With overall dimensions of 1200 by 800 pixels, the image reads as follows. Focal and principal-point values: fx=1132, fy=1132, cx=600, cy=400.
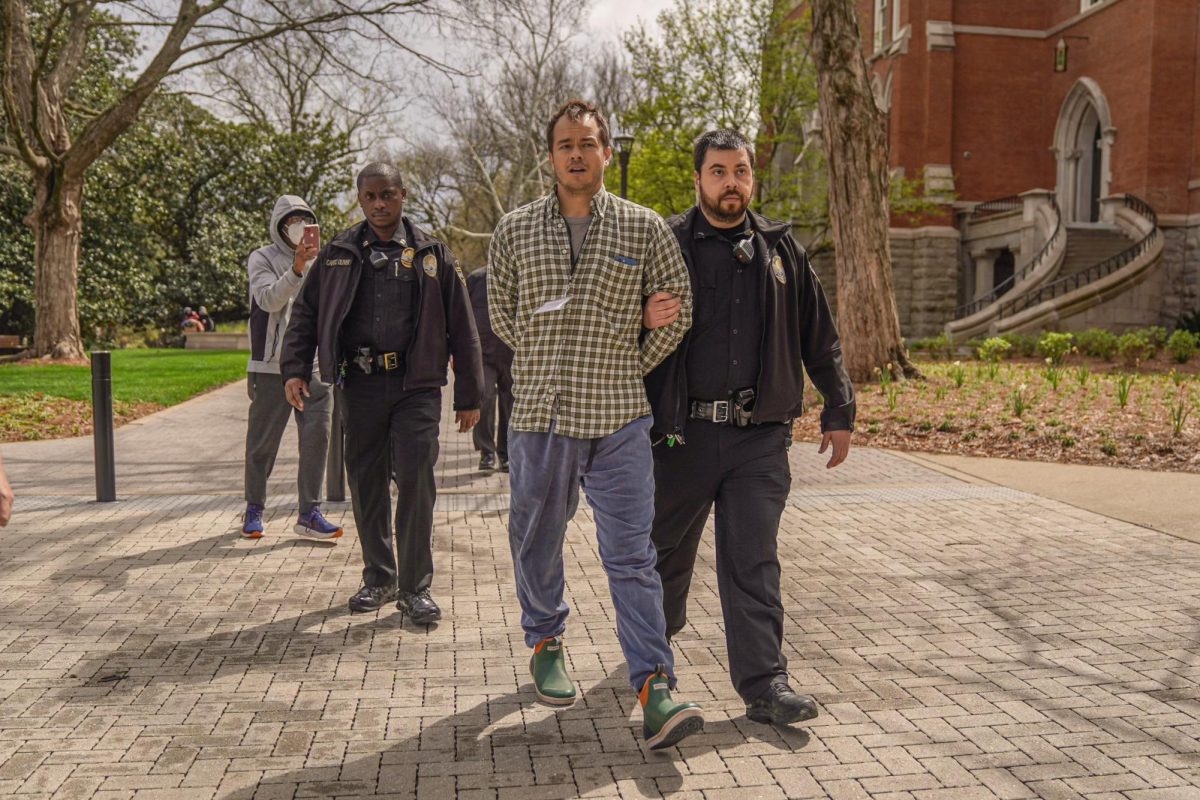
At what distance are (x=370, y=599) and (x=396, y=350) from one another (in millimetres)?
1194

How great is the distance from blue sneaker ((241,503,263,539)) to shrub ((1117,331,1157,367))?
15.7 m

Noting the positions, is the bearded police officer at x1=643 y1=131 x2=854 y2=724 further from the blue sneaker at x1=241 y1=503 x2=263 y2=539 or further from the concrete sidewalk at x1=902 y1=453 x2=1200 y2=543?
the concrete sidewalk at x1=902 y1=453 x2=1200 y2=543

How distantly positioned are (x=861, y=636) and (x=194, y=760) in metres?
2.79

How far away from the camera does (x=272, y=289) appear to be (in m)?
6.34

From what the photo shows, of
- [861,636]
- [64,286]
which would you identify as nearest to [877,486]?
[861,636]

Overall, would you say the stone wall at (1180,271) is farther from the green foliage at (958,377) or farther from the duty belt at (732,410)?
the duty belt at (732,410)

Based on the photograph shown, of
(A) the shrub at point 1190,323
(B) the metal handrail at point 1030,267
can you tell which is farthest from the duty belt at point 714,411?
(B) the metal handrail at point 1030,267

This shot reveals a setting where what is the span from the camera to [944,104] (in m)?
32.1

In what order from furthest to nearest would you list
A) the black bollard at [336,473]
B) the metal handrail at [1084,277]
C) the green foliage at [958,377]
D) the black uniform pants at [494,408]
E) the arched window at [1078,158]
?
the arched window at [1078,158] < the metal handrail at [1084,277] < the green foliage at [958,377] < the black uniform pants at [494,408] < the black bollard at [336,473]

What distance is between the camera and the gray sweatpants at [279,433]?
6688 mm

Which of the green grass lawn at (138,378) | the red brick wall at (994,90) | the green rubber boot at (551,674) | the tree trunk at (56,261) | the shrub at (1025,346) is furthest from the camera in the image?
the red brick wall at (994,90)

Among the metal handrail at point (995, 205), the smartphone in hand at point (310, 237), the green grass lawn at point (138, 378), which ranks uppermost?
the metal handrail at point (995, 205)

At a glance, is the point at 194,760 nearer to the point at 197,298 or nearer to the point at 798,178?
the point at 798,178

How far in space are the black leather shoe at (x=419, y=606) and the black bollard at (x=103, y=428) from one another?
12.7 ft
